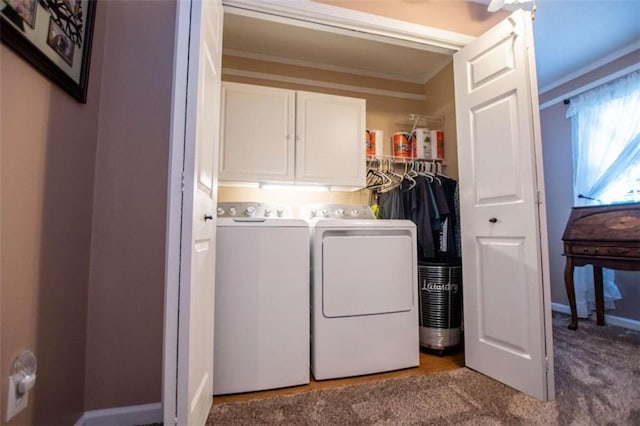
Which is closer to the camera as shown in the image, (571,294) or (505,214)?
(505,214)

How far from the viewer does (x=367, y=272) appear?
5.99 feet

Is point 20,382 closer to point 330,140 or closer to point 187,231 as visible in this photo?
point 187,231

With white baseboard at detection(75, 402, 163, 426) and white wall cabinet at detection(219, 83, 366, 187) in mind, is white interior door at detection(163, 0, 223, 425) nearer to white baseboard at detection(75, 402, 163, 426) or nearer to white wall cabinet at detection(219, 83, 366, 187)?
white baseboard at detection(75, 402, 163, 426)

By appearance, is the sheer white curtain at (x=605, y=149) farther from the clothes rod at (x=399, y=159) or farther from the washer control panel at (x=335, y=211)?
the washer control panel at (x=335, y=211)

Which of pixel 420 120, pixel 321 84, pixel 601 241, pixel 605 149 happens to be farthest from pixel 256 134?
pixel 605 149

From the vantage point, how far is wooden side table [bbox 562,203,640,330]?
2.30 m

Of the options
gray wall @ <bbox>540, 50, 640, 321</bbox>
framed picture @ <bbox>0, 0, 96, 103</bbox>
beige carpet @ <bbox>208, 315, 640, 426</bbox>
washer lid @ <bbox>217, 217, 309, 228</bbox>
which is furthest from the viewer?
gray wall @ <bbox>540, 50, 640, 321</bbox>

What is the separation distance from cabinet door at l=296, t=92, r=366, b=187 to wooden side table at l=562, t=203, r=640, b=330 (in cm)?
197

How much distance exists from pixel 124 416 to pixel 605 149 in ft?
13.4

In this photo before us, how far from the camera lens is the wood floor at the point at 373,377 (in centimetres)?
158

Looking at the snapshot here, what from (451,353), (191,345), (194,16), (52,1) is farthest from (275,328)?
(52,1)

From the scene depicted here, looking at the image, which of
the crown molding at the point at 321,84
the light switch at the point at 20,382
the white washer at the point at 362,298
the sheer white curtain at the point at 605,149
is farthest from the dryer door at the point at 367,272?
the sheer white curtain at the point at 605,149

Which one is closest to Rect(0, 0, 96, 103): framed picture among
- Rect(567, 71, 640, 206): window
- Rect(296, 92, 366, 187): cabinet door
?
Rect(296, 92, 366, 187): cabinet door

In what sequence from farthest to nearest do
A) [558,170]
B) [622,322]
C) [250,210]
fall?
[558,170]
[622,322]
[250,210]
